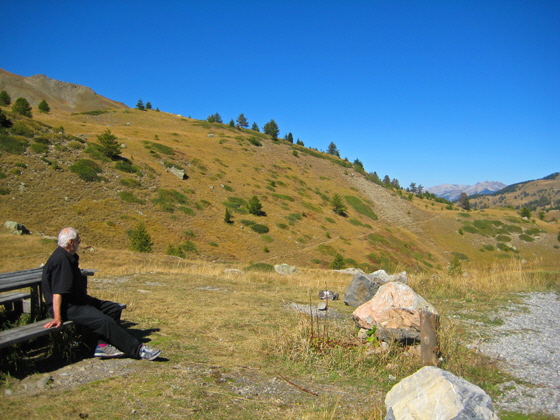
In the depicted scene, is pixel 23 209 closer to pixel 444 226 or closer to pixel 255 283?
pixel 255 283

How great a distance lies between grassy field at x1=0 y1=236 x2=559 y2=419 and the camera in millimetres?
3979

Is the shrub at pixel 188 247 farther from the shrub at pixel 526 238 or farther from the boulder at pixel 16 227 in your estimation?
the shrub at pixel 526 238

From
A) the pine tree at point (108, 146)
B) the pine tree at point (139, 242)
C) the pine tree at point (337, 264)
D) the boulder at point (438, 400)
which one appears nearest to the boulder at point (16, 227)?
the pine tree at point (139, 242)

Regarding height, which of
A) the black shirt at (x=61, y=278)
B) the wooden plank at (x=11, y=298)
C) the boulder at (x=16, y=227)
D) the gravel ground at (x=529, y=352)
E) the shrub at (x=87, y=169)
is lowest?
the gravel ground at (x=529, y=352)

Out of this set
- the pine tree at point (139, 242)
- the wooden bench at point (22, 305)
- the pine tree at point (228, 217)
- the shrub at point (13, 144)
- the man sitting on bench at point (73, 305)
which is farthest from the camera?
the pine tree at point (228, 217)

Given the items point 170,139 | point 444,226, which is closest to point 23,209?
point 170,139

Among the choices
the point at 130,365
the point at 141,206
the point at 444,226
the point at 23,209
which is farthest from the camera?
the point at 444,226

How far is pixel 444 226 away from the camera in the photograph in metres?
70.7

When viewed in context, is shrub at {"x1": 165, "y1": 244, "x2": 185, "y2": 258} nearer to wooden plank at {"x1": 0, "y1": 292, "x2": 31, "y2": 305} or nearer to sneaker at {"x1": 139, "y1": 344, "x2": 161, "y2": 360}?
wooden plank at {"x1": 0, "y1": 292, "x2": 31, "y2": 305}

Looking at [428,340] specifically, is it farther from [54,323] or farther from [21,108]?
[21,108]

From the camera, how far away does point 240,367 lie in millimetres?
5406

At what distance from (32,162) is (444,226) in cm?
6786

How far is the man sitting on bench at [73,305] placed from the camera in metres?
4.83

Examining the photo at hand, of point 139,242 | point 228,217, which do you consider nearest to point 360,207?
point 228,217
